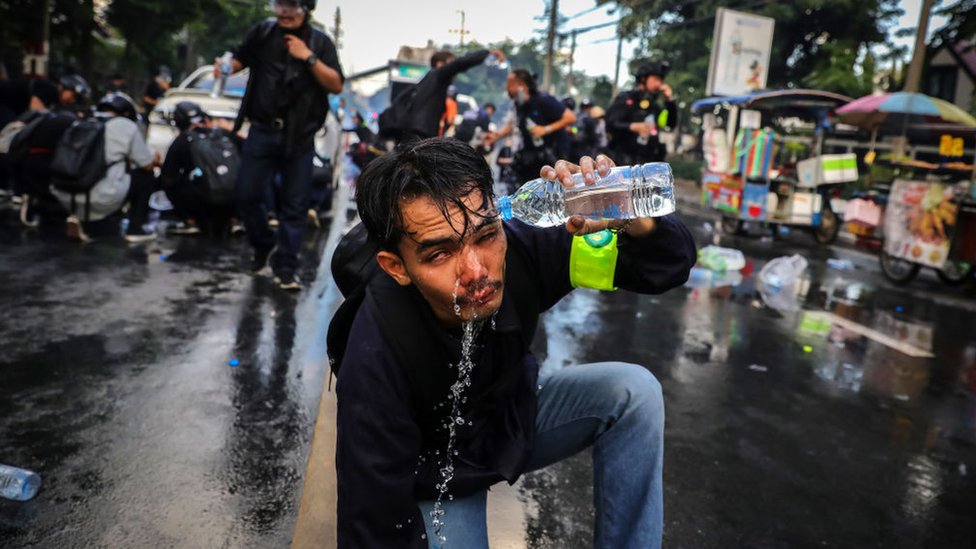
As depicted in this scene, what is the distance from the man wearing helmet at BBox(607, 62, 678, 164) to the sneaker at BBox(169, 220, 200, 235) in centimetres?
473

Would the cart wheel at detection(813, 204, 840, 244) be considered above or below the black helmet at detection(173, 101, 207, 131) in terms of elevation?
below

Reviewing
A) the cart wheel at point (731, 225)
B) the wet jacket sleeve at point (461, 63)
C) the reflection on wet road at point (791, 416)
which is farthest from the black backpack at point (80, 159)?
the cart wheel at point (731, 225)

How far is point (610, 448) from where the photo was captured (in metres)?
2.03

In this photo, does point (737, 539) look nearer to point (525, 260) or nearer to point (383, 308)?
point (525, 260)

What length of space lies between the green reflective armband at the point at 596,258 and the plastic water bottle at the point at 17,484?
2109 mm

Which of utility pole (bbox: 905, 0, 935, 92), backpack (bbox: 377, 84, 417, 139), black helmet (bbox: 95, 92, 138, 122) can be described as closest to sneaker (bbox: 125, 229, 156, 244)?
black helmet (bbox: 95, 92, 138, 122)

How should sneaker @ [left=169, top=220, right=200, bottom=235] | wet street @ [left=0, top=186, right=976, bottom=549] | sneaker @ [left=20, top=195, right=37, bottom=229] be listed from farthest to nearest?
sneaker @ [left=169, top=220, right=200, bottom=235] → sneaker @ [left=20, top=195, right=37, bottom=229] → wet street @ [left=0, top=186, right=976, bottom=549]

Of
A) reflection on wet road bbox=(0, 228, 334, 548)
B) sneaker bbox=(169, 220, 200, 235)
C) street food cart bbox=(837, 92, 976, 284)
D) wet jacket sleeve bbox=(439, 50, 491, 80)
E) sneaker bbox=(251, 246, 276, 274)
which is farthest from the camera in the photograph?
sneaker bbox=(169, 220, 200, 235)

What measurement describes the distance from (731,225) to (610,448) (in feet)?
37.9

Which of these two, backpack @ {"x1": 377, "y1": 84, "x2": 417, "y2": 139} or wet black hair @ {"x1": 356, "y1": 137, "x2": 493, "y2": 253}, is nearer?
wet black hair @ {"x1": 356, "y1": 137, "x2": 493, "y2": 253}

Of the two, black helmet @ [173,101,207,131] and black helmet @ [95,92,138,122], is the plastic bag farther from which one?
black helmet @ [95,92,138,122]

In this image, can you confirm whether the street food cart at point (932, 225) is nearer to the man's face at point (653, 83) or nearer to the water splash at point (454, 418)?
the man's face at point (653, 83)

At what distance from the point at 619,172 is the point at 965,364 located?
467 cm

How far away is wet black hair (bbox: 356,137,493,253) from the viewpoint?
1727mm
